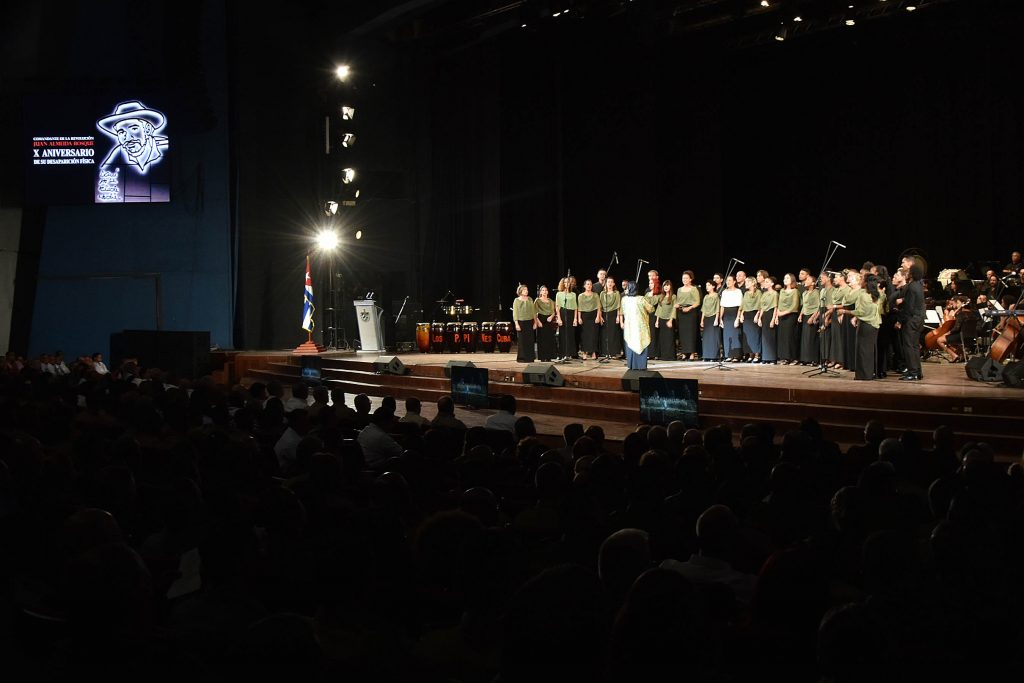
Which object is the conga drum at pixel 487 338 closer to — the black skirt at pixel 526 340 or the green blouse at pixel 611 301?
the black skirt at pixel 526 340

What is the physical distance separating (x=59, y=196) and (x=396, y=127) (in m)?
7.38

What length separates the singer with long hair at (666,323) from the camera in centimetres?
1608

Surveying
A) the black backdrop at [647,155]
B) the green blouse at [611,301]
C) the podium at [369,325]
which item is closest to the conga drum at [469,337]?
the podium at [369,325]

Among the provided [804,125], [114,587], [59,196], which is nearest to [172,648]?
[114,587]

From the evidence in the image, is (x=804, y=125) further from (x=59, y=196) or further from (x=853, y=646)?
(x=853, y=646)

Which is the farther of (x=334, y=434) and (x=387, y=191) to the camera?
(x=387, y=191)

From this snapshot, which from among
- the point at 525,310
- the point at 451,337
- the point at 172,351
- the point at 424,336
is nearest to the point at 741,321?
the point at 525,310

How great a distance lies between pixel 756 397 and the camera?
426 inches

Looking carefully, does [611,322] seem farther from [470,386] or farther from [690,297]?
[470,386]

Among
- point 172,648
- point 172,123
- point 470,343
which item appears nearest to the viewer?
point 172,648

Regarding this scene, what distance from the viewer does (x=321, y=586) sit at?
10.1 ft

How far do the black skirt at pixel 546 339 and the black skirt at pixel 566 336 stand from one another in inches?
9.3

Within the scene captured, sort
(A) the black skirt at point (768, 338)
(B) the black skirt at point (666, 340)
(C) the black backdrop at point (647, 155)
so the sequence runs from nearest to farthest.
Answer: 1. (A) the black skirt at point (768, 338)
2. (B) the black skirt at point (666, 340)
3. (C) the black backdrop at point (647, 155)

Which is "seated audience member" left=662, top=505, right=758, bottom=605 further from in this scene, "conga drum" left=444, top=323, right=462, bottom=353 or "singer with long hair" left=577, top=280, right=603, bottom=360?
"conga drum" left=444, top=323, right=462, bottom=353
